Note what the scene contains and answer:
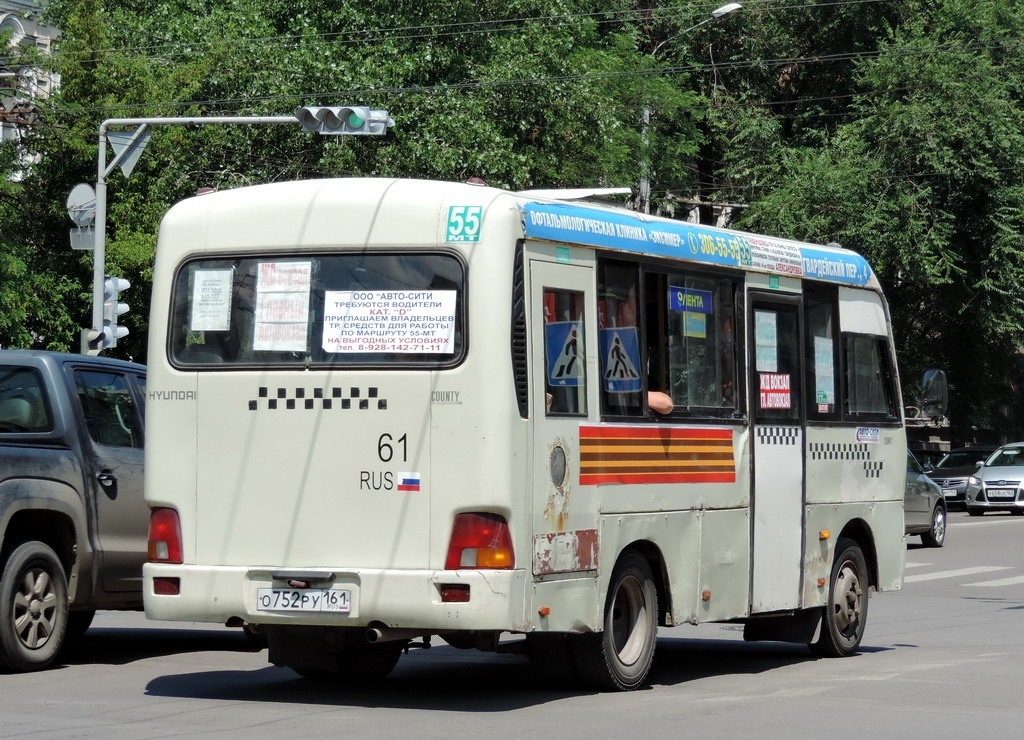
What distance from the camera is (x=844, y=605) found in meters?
12.6

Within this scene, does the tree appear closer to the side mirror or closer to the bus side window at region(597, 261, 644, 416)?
A: the side mirror

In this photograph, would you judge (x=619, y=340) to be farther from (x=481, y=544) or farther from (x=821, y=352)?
(x=821, y=352)

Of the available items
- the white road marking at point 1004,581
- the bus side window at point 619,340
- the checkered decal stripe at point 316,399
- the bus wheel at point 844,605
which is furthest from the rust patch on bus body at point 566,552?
the white road marking at point 1004,581

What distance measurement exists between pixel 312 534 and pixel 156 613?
3.28ft

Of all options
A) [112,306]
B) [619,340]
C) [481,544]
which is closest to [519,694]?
[481,544]

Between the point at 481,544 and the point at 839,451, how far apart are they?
4.42 metres

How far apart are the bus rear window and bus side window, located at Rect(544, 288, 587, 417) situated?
0.58 metres

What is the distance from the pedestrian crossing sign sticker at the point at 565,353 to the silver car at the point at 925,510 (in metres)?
17.6

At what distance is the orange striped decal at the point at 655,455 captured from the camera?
379 inches

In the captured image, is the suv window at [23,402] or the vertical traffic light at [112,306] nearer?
the suv window at [23,402]

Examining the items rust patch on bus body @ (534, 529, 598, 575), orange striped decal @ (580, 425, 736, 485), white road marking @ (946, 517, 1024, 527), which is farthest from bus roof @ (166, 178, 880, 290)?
white road marking @ (946, 517, 1024, 527)

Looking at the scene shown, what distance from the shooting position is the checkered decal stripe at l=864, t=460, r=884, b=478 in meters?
12.8

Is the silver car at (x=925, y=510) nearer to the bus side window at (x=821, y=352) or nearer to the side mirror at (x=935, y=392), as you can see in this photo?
the side mirror at (x=935, y=392)

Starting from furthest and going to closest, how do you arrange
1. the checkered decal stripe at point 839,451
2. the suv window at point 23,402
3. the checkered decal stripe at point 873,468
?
the checkered decal stripe at point 873,468 < the checkered decal stripe at point 839,451 < the suv window at point 23,402
